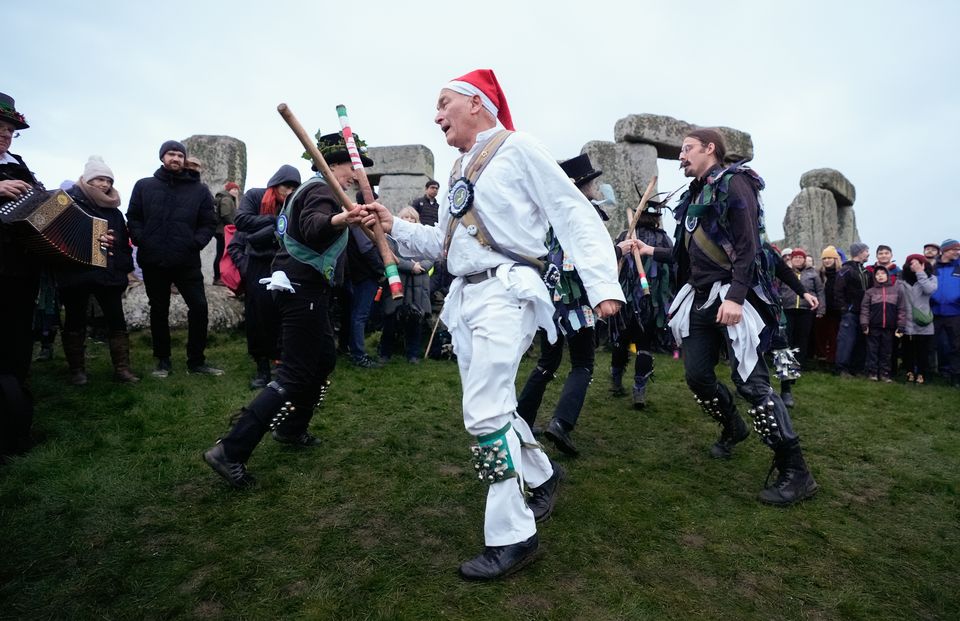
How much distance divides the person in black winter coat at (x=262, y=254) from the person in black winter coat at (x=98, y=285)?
3.74 ft

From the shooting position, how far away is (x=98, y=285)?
5242 mm

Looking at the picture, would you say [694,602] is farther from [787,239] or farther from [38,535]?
[787,239]

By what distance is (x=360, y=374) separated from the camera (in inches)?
250

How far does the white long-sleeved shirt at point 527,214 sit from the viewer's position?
2688 mm

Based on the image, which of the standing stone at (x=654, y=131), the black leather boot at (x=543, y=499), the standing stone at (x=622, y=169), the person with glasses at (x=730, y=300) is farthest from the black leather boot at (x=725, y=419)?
the standing stone at (x=654, y=131)

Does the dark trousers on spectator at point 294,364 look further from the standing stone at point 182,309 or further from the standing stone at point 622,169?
the standing stone at point 622,169

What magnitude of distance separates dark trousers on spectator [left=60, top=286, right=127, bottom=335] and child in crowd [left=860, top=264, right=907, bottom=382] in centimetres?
924

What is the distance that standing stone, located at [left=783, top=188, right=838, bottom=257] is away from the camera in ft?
43.8

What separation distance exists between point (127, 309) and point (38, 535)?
17.3 feet

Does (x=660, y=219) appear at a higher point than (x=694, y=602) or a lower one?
higher

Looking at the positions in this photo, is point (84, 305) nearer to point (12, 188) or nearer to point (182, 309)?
point (12, 188)

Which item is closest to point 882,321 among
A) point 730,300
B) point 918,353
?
point 918,353

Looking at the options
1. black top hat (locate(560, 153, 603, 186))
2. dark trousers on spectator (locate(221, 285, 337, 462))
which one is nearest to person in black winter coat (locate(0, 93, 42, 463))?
dark trousers on spectator (locate(221, 285, 337, 462))

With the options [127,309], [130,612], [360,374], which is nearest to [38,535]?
[130,612]
